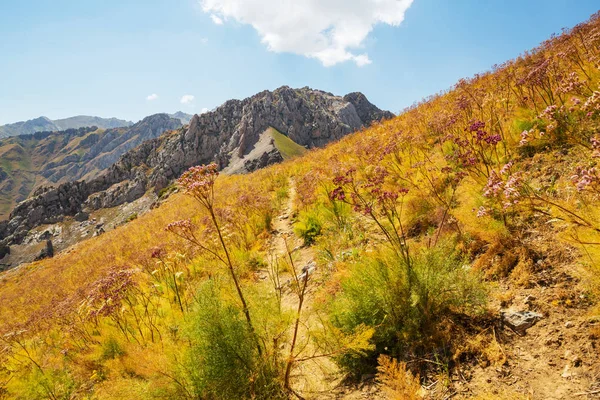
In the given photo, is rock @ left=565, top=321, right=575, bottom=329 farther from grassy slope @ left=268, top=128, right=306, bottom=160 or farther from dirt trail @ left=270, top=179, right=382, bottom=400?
grassy slope @ left=268, top=128, right=306, bottom=160

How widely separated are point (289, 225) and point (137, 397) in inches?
271

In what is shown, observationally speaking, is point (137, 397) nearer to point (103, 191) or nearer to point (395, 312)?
point (395, 312)

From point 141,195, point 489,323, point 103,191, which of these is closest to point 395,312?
point 489,323

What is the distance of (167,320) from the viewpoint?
16.6ft

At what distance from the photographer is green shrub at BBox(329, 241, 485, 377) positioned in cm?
333

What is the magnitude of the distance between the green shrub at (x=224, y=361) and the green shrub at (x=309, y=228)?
14.9ft

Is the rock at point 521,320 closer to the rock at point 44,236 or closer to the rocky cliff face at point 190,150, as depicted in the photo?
the rocky cliff face at point 190,150

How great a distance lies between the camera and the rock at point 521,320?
2934 mm

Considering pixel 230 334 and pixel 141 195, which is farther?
pixel 141 195

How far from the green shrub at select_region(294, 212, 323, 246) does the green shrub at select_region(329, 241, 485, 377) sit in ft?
13.5

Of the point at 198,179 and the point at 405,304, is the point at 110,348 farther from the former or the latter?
the point at 405,304

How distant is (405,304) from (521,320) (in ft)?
3.66

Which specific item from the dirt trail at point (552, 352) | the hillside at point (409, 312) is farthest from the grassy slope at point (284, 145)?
the dirt trail at point (552, 352)

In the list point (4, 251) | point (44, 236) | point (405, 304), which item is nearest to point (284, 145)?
point (44, 236)
